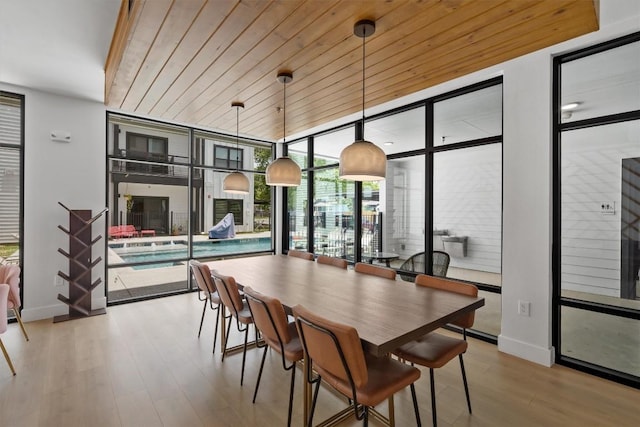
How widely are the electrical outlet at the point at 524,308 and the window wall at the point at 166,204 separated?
4458mm

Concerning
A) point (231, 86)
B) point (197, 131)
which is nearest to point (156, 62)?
point (231, 86)

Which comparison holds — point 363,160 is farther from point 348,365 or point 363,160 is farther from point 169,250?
point 169,250

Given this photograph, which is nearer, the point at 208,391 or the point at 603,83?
the point at 208,391

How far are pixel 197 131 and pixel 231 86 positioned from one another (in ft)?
7.05

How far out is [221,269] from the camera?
10.7 ft

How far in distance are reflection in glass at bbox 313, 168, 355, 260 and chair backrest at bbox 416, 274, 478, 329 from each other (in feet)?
7.74

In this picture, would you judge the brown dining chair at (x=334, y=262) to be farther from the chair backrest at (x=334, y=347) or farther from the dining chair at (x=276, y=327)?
the chair backrest at (x=334, y=347)

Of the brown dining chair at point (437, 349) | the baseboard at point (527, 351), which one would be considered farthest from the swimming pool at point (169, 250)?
the baseboard at point (527, 351)

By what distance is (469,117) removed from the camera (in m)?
3.48

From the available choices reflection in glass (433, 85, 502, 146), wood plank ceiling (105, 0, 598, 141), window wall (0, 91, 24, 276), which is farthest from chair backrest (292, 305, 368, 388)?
window wall (0, 91, 24, 276)

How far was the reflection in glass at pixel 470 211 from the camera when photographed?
129 inches

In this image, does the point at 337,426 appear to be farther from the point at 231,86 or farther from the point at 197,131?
the point at 197,131

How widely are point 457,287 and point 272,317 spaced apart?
4.56 ft

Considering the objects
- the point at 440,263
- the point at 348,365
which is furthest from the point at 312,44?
the point at 440,263
